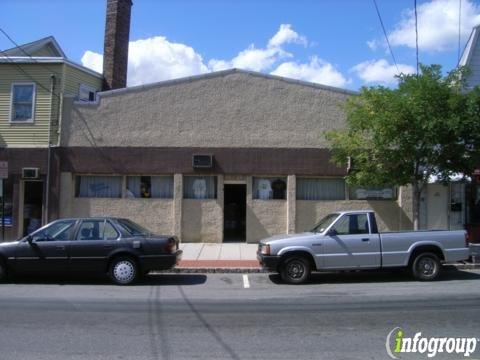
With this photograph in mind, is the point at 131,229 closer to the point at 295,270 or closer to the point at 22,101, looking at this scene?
A: the point at 295,270

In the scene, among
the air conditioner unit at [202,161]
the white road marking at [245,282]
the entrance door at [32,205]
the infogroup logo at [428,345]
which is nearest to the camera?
the infogroup logo at [428,345]

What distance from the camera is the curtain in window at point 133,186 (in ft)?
60.9

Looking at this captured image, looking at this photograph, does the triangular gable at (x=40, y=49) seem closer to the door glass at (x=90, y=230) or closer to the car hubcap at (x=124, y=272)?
the door glass at (x=90, y=230)

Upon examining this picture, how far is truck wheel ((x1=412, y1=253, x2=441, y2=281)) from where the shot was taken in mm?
11594

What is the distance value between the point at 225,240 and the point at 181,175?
2.79 m

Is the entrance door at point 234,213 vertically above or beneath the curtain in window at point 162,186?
beneath

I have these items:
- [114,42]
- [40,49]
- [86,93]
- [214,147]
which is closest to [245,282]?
[214,147]

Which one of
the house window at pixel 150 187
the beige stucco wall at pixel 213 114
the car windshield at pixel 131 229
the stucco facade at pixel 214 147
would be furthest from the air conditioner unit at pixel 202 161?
the car windshield at pixel 131 229

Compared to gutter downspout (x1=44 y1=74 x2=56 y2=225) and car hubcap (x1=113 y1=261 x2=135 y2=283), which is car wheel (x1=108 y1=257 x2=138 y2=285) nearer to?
car hubcap (x1=113 y1=261 x2=135 y2=283)

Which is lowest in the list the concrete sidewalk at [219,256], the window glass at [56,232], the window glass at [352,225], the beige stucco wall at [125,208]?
the concrete sidewalk at [219,256]

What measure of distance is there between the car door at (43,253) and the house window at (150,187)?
Result: 7076mm

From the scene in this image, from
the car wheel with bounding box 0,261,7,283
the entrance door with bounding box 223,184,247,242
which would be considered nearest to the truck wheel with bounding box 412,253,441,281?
the entrance door with bounding box 223,184,247,242

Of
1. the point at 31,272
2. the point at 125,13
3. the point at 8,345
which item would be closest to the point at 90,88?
the point at 125,13

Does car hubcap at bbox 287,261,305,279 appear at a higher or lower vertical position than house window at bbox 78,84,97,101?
lower
